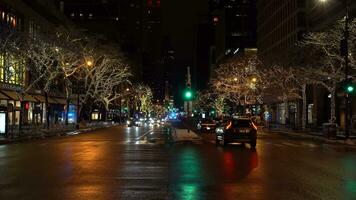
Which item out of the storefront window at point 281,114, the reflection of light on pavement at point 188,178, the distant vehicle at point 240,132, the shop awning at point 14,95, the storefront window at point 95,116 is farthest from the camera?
the storefront window at point 95,116

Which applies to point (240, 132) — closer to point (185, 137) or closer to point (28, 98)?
point (185, 137)

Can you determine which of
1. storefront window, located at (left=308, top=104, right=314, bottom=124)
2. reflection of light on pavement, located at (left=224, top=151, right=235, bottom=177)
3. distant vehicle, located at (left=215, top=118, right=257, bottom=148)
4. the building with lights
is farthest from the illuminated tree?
reflection of light on pavement, located at (left=224, top=151, right=235, bottom=177)

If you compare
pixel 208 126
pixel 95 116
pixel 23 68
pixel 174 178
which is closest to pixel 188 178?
pixel 174 178

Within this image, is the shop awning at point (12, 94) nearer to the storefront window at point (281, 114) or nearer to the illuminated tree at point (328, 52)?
the illuminated tree at point (328, 52)

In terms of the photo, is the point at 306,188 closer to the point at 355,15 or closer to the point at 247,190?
the point at 247,190

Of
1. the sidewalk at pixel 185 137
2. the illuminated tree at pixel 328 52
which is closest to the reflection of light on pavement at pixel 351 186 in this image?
the sidewalk at pixel 185 137

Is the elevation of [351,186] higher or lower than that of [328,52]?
lower

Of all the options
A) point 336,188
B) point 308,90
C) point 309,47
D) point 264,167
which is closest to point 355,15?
point 309,47

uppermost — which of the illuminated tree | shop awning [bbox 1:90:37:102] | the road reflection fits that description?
the illuminated tree

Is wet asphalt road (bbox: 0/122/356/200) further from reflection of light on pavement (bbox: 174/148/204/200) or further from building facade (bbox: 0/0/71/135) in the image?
building facade (bbox: 0/0/71/135)

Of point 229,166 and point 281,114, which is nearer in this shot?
point 229,166

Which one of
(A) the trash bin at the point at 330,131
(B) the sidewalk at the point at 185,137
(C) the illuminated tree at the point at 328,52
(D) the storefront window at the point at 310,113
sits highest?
(C) the illuminated tree at the point at 328,52

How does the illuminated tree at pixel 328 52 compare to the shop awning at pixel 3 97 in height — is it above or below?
above

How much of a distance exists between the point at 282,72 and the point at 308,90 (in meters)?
19.3
